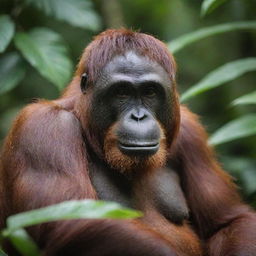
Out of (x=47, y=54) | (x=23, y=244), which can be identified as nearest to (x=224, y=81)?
(x=47, y=54)

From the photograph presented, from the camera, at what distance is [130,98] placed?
15.6 feet

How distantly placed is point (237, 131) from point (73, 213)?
8.78ft

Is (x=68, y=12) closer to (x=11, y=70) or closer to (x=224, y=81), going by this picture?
(x=11, y=70)

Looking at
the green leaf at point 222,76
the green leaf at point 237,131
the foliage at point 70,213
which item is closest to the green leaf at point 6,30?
the green leaf at point 222,76

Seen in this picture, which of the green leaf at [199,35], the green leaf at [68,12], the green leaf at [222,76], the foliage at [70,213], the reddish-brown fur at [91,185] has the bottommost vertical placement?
the reddish-brown fur at [91,185]

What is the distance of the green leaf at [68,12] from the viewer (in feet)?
21.1

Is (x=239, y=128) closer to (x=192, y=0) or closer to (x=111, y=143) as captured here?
(x=111, y=143)

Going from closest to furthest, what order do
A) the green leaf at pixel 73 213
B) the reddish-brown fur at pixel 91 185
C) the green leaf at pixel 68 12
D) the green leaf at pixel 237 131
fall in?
1. the green leaf at pixel 73 213
2. the reddish-brown fur at pixel 91 185
3. the green leaf at pixel 237 131
4. the green leaf at pixel 68 12

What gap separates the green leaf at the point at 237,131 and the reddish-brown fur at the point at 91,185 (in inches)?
6.5

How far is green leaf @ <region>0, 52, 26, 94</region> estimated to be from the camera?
609 centimetres

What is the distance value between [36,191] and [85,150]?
54cm

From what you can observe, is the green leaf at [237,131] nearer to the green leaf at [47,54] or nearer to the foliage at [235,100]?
the foliage at [235,100]

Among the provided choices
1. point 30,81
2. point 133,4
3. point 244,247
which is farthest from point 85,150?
point 133,4

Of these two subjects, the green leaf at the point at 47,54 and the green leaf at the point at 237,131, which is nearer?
the green leaf at the point at 237,131
